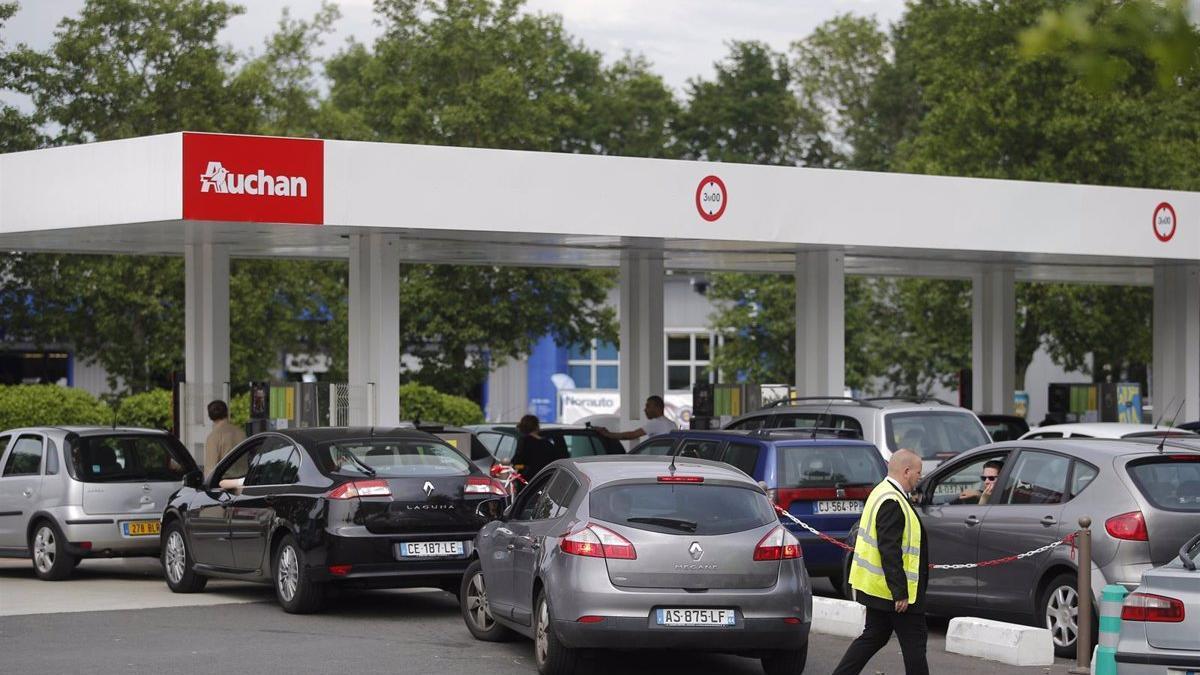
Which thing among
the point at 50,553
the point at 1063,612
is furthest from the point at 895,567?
the point at 50,553

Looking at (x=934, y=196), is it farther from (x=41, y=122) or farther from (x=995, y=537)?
(x=41, y=122)

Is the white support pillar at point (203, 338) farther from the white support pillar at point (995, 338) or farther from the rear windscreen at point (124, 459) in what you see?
the white support pillar at point (995, 338)

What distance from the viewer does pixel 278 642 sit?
12594 millimetres

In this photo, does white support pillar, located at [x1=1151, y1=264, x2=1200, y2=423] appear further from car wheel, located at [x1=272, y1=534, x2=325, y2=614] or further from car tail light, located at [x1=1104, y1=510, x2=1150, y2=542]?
car wheel, located at [x1=272, y1=534, x2=325, y2=614]

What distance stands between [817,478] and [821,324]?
8.94 m

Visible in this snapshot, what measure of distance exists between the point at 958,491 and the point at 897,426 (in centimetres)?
337

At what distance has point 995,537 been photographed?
12.8 meters

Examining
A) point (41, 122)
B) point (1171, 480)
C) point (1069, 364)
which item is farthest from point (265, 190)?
point (1069, 364)

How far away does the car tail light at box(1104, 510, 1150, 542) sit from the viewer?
11.6m

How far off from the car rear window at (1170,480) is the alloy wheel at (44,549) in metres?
10.4

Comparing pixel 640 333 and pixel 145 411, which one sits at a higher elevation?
pixel 640 333

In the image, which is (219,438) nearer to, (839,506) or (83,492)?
(83,492)

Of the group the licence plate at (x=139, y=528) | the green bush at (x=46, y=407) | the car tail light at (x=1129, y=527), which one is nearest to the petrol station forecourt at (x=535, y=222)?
the licence plate at (x=139, y=528)

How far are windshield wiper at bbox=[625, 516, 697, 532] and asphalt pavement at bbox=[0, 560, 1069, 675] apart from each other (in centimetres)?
136
